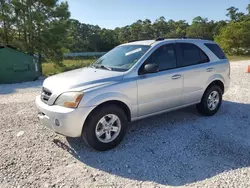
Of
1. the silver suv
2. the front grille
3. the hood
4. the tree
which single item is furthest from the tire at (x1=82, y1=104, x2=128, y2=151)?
the tree

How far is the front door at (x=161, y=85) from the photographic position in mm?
4026

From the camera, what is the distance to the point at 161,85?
422 centimetres

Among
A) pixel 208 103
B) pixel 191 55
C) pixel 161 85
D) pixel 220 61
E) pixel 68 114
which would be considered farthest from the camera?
pixel 220 61

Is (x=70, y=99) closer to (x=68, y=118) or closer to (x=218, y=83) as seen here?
(x=68, y=118)

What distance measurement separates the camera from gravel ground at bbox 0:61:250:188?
2947 mm

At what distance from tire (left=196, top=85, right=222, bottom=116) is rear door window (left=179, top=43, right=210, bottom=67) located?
26.6 inches

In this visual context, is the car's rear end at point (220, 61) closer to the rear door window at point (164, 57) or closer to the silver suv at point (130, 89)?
the silver suv at point (130, 89)

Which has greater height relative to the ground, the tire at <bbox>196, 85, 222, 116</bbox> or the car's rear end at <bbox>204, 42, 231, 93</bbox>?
the car's rear end at <bbox>204, 42, 231, 93</bbox>

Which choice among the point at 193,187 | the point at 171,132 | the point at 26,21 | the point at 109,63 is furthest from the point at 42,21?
the point at 193,187

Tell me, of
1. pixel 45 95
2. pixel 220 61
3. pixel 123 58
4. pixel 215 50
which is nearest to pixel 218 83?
pixel 220 61

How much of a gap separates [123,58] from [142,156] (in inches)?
72.7

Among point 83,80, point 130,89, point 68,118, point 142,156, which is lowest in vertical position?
point 142,156

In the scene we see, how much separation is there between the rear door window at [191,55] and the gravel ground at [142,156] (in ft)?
4.09

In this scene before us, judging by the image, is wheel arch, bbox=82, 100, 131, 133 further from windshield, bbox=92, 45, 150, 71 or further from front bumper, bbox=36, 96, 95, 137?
windshield, bbox=92, 45, 150, 71
